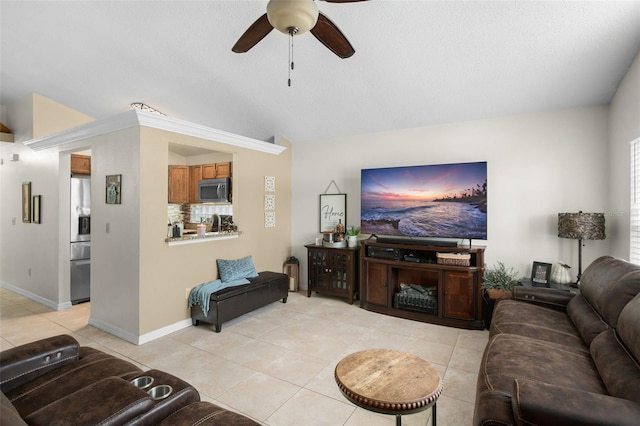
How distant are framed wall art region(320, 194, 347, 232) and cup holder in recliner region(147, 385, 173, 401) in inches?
146

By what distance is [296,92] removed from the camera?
3.94 meters

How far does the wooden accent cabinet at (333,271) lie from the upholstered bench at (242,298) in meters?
0.52

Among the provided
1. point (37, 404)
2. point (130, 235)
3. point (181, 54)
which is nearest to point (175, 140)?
point (181, 54)

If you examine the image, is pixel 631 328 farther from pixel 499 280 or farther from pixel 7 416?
pixel 7 416

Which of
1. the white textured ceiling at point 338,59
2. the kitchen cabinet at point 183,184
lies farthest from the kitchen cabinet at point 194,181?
the white textured ceiling at point 338,59

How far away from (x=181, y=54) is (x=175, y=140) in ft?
2.95

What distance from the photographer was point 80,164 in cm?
469

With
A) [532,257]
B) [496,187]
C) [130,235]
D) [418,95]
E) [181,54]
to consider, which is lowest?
[532,257]

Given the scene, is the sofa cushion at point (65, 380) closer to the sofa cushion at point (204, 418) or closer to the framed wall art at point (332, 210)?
the sofa cushion at point (204, 418)

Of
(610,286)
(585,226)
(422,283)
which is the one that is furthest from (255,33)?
(422,283)

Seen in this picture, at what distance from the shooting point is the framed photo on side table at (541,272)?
3.45 metres

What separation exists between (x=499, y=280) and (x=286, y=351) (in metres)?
2.53

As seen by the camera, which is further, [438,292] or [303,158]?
[303,158]

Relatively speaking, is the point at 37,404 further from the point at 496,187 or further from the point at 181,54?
the point at 496,187
